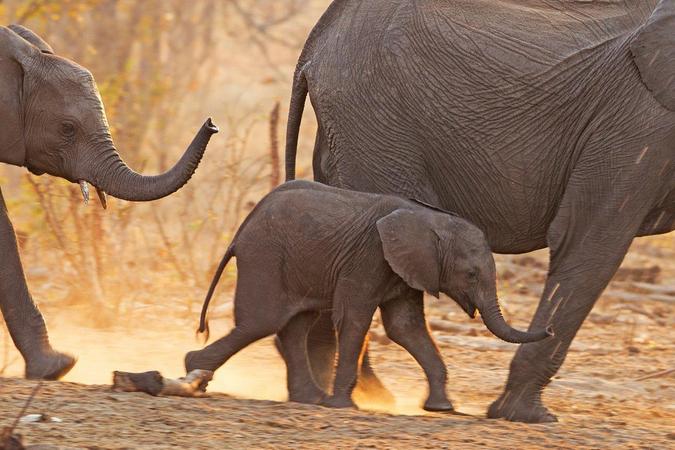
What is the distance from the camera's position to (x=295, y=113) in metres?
6.94

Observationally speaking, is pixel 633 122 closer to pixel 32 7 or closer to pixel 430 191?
pixel 430 191

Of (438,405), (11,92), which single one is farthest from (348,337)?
(11,92)

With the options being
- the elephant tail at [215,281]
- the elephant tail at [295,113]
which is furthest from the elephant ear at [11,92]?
the elephant tail at [295,113]

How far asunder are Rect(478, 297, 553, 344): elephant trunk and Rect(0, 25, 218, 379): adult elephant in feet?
4.94

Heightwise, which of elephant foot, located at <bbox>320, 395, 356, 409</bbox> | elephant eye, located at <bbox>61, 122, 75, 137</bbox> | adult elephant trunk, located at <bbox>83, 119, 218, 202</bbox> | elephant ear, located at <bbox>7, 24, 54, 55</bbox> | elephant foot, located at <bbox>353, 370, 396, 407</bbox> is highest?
elephant ear, located at <bbox>7, 24, 54, 55</bbox>

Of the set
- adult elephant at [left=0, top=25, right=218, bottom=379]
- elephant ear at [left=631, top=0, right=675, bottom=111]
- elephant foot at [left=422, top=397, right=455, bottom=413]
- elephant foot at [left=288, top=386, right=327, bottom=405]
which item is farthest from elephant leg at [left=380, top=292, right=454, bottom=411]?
elephant ear at [left=631, top=0, right=675, bottom=111]

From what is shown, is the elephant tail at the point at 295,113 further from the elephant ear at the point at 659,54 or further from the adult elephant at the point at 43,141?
the elephant ear at the point at 659,54

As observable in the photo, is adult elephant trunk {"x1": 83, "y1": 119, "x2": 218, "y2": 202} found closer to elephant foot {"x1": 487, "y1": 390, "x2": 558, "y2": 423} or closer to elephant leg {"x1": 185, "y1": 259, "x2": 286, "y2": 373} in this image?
elephant leg {"x1": 185, "y1": 259, "x2": 286, "y2": 373}

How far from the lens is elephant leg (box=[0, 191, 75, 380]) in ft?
19.9

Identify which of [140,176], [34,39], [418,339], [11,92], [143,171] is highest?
[143,171]

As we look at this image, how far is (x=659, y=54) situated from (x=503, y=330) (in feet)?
4.46

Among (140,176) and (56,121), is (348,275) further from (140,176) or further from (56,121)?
(56,121)

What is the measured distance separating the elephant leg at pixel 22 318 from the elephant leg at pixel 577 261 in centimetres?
188

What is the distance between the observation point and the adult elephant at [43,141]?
6.05 metres
